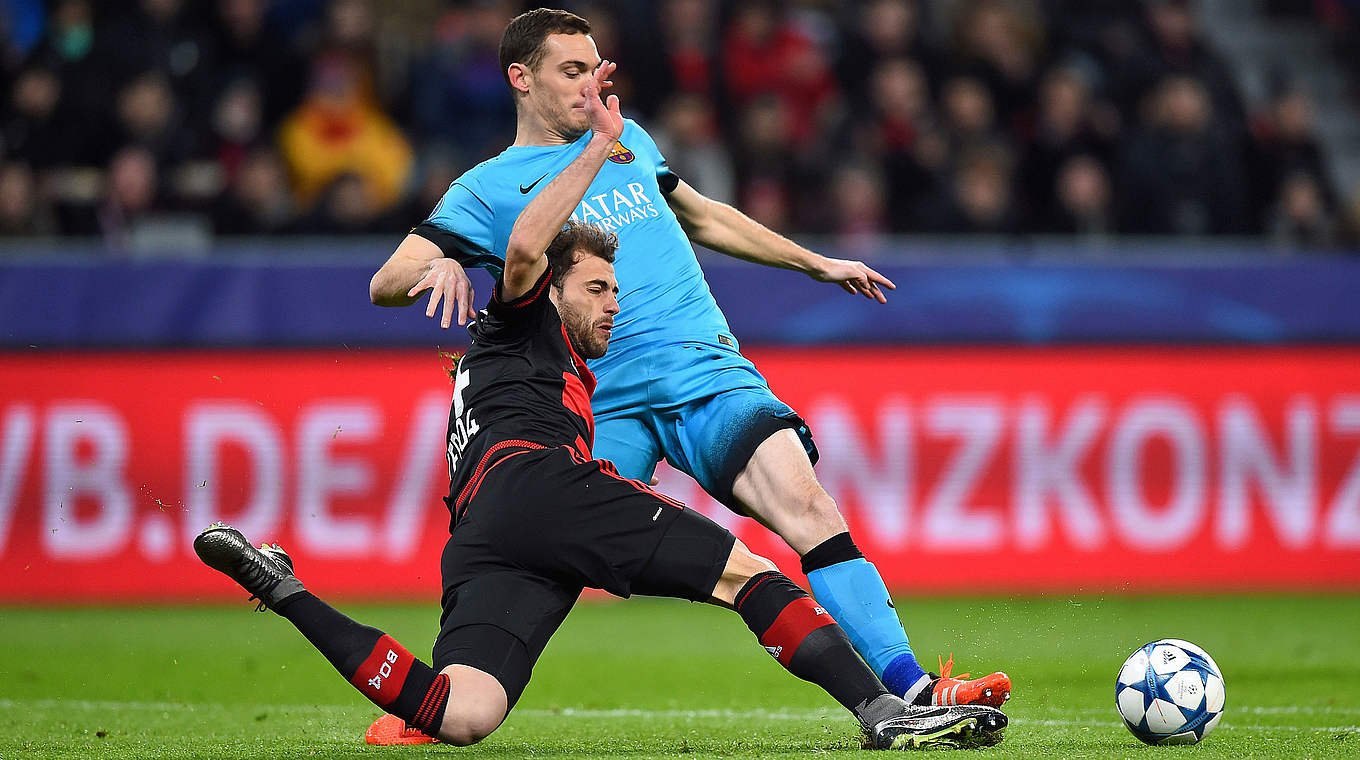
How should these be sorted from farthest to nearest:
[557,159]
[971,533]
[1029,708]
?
[971,533] → [1029,708] → [557,159]

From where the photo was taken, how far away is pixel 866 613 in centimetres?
509

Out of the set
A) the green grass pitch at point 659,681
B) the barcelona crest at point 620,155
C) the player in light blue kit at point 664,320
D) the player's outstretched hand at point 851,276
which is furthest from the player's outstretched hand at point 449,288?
the player's outstretched hand at point 851,276

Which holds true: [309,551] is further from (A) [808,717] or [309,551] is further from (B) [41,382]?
(A) [808,717]

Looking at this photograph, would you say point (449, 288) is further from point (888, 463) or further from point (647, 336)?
point (888, 463)

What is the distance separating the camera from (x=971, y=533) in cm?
1006

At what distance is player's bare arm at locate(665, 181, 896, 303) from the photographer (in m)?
5.88

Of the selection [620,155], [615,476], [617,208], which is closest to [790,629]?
[615,476]

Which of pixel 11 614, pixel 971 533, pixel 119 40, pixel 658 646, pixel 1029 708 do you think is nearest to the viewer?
pixel 1029 708

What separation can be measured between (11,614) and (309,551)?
1.64 meters

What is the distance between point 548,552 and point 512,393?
0.51m

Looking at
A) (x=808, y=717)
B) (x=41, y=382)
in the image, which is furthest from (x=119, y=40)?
(x=808, y=717)

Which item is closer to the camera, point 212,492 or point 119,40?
point 212,492

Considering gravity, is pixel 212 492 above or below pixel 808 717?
below

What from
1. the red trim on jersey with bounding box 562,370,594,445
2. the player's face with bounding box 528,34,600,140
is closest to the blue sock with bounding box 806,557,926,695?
the red trim on jersey with bounding box 562,370,594,445
